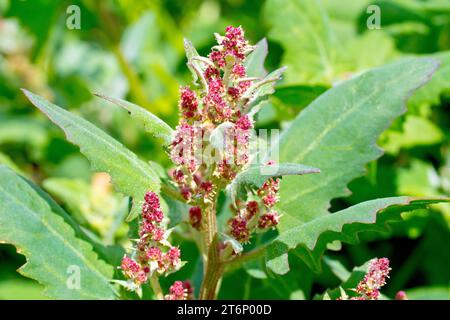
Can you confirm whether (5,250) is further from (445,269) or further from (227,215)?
(445,269)

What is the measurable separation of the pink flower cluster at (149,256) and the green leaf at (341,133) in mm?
341

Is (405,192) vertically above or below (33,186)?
above

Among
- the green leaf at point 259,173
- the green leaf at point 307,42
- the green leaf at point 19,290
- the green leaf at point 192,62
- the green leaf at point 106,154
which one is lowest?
the green leaf at point 19,290

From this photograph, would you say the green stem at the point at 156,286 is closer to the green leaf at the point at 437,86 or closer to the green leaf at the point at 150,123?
the green leaf at the point at 150,123

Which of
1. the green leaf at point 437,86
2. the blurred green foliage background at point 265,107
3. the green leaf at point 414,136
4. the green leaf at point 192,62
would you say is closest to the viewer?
the green leaf at point 192,62

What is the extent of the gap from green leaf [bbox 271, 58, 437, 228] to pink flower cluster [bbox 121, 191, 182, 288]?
0.34 m

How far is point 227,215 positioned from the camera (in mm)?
2080

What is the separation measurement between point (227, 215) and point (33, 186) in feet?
1.79

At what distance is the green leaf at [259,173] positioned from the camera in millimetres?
1519

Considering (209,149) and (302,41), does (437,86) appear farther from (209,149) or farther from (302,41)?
(209,149)

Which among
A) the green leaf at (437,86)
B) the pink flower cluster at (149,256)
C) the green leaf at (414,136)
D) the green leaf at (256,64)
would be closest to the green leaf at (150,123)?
the pink flower cluster at (149,256)

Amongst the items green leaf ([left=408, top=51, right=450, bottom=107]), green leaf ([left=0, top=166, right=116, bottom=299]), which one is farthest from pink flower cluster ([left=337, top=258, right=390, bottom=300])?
green leaf ([left=408, top=51, right=450, bottom=107])

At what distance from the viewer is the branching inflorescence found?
1.58 metres
